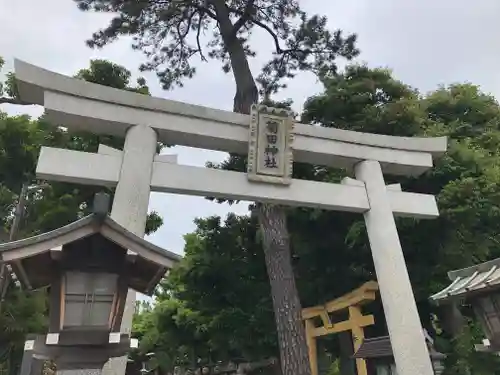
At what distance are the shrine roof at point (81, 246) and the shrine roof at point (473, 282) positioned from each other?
302cm

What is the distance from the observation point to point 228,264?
9250 mm

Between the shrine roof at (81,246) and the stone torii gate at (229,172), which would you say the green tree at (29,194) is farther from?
the shrine roof at (81,246)

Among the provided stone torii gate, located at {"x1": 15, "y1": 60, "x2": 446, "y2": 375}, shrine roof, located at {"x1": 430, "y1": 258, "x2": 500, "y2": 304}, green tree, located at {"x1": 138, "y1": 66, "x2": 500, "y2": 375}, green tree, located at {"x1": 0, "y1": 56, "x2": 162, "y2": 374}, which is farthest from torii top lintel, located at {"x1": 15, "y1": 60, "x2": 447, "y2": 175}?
green tree, located at {"x1": 0, "y1": 56, "x2": 162, "y2": 374}

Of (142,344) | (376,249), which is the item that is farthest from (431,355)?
(142,344)

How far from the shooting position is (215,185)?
625 cm

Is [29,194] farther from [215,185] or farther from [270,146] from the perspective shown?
[270,146]

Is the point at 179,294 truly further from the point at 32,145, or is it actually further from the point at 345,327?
the point at 32,145

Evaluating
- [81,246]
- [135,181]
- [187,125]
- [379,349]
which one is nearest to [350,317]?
[379,349]

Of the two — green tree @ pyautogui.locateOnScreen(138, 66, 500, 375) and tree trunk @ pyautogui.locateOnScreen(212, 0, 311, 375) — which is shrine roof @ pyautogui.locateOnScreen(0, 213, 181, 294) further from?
green tree @ pyautogui.locateOnScreen(138, 66, 500, 375)

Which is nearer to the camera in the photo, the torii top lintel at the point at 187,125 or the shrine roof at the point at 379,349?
the torii top lintel at the point at 187,125

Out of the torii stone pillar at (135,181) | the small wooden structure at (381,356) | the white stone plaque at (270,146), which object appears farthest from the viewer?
the small wooden structure at (381,356)

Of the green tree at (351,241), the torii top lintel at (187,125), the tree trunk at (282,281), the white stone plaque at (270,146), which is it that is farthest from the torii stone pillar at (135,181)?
the green tree at (351,241)

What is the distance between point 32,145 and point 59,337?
23.7 ft

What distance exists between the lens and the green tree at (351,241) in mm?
8109
